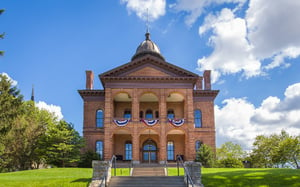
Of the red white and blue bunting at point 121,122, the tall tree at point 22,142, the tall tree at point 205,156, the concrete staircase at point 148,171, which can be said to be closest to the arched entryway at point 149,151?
the red white and blue bunting at point 121,122

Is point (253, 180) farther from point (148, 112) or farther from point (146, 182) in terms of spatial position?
point (148, 112)

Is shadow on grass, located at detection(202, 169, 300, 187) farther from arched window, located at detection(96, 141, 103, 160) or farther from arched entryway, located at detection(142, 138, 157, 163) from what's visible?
arched window, located at detection(96, 141, 103, 160)

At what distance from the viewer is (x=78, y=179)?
17438 millimetres

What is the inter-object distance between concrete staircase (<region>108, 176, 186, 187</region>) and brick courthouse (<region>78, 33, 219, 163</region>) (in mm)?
14684

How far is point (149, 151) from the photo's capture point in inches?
1372

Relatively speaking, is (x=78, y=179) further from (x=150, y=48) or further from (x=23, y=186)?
(x=150, y=48)

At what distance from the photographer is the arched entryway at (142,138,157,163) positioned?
34656 mm

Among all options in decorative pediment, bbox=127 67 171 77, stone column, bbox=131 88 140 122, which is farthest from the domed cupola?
stone column, bbox=131 88 140 122

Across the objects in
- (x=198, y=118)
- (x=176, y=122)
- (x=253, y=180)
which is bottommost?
(x=253, y=180)

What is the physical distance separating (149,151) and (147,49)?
1406 cm

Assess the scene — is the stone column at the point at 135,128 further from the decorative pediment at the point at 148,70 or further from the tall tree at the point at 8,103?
the tall tree at the point at 8,103

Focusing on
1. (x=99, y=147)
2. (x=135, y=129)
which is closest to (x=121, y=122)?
(x=135, y=129)

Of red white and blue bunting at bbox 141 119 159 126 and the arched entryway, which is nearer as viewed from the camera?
red white and blue bunting at bbox 141 119 159 126

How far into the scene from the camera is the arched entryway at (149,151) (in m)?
34.7
